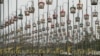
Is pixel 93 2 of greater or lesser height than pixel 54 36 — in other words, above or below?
above

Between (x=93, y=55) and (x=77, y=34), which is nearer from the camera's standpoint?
(x=93, y=55)

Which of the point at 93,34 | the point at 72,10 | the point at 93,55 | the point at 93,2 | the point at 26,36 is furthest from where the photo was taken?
the point at 26,36

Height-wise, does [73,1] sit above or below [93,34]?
above

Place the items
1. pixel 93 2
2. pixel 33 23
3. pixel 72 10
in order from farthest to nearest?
1. pixel 33 23
2. pixel 72 10
3. pixel 93 2

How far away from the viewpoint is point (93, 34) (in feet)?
70.9

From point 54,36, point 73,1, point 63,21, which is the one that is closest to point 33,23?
point 63,21

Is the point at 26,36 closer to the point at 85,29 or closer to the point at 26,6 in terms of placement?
the point at 85,29

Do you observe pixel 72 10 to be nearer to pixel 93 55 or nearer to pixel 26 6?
pixel 26 6

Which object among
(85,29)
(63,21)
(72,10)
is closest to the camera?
(72,10)

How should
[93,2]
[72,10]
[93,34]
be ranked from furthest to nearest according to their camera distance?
[93,34] → [72,10] → [93,2]

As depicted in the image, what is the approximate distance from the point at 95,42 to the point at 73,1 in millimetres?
9397

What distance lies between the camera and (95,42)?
2116 cm

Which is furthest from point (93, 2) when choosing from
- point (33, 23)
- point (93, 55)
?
point (33, 23)

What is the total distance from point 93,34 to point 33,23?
478cm
